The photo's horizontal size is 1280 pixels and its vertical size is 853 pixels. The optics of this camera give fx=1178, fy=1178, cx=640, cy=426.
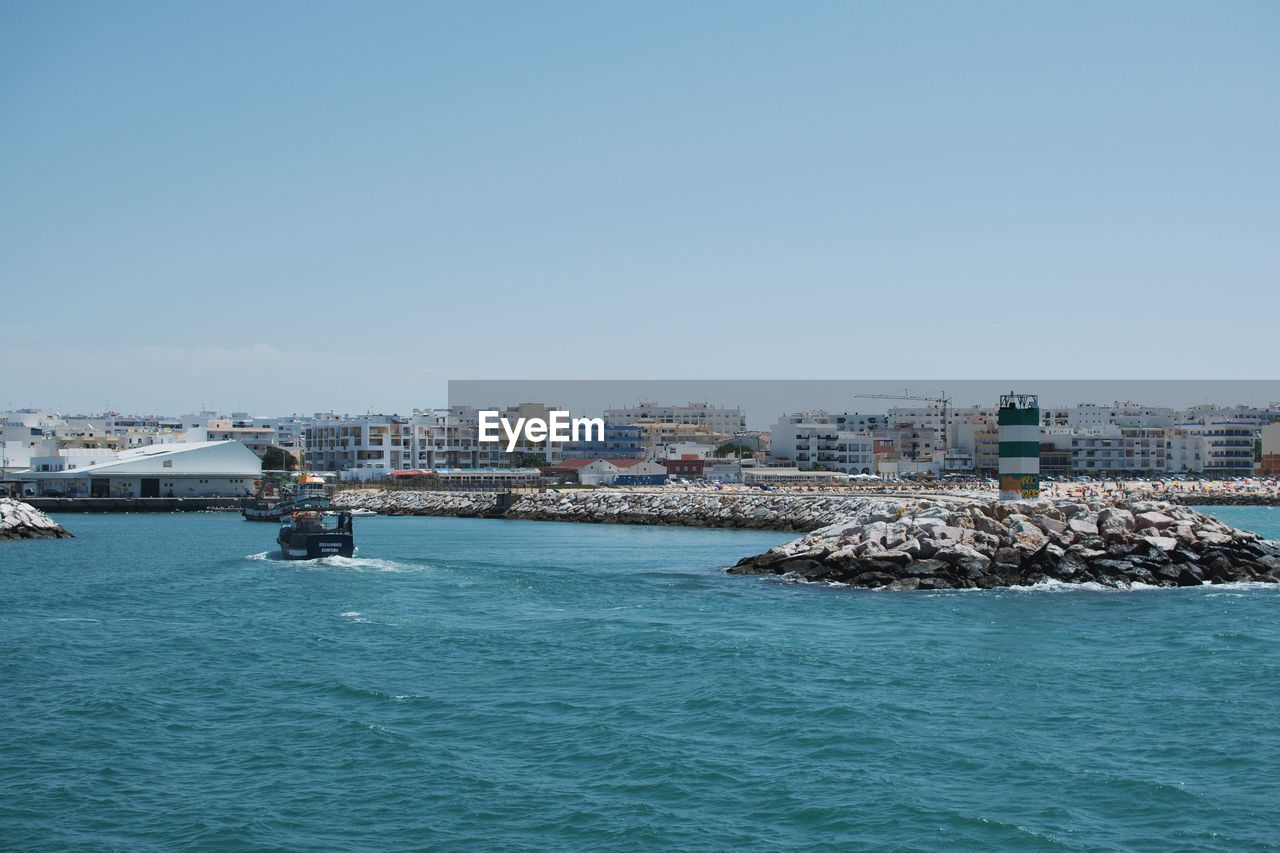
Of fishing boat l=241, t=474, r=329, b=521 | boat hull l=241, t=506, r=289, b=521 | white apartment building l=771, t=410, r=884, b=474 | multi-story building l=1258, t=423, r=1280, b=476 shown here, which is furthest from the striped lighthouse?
multi-story building l=1258, t=423, r=1280, b=476

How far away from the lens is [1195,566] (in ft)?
100

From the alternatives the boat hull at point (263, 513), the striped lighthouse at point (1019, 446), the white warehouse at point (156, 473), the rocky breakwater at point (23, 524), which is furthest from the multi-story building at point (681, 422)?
the striped lighthouse at point (1019, 446)

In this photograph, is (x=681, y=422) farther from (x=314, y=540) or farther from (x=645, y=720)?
(x=645, y=720)

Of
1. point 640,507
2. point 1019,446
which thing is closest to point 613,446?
point 640,507

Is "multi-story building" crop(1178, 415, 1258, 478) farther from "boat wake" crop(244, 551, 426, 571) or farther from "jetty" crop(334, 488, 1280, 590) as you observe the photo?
"boat wake" crop(244, 551, 426, 571)

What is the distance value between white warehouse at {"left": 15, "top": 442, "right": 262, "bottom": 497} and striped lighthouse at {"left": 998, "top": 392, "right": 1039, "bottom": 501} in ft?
213

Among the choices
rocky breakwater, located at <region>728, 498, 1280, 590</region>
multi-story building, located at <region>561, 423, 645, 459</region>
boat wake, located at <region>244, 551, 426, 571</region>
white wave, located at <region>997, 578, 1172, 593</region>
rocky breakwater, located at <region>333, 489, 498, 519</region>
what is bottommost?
rocky breakwater, located at <region>333, 489, 498, 519</region>

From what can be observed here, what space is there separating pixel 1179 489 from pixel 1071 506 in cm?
6351

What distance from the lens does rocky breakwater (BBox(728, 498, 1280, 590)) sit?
30062 mm

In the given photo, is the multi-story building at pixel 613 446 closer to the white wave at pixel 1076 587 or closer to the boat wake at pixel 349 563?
the boat wake at pixel 349 563

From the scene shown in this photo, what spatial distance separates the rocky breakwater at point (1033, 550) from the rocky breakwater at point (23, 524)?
34.8 meters

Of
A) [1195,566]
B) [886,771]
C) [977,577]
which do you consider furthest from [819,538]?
[886,771]

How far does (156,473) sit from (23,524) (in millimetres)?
34661

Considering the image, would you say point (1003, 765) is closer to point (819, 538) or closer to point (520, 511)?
point (819, 538)
